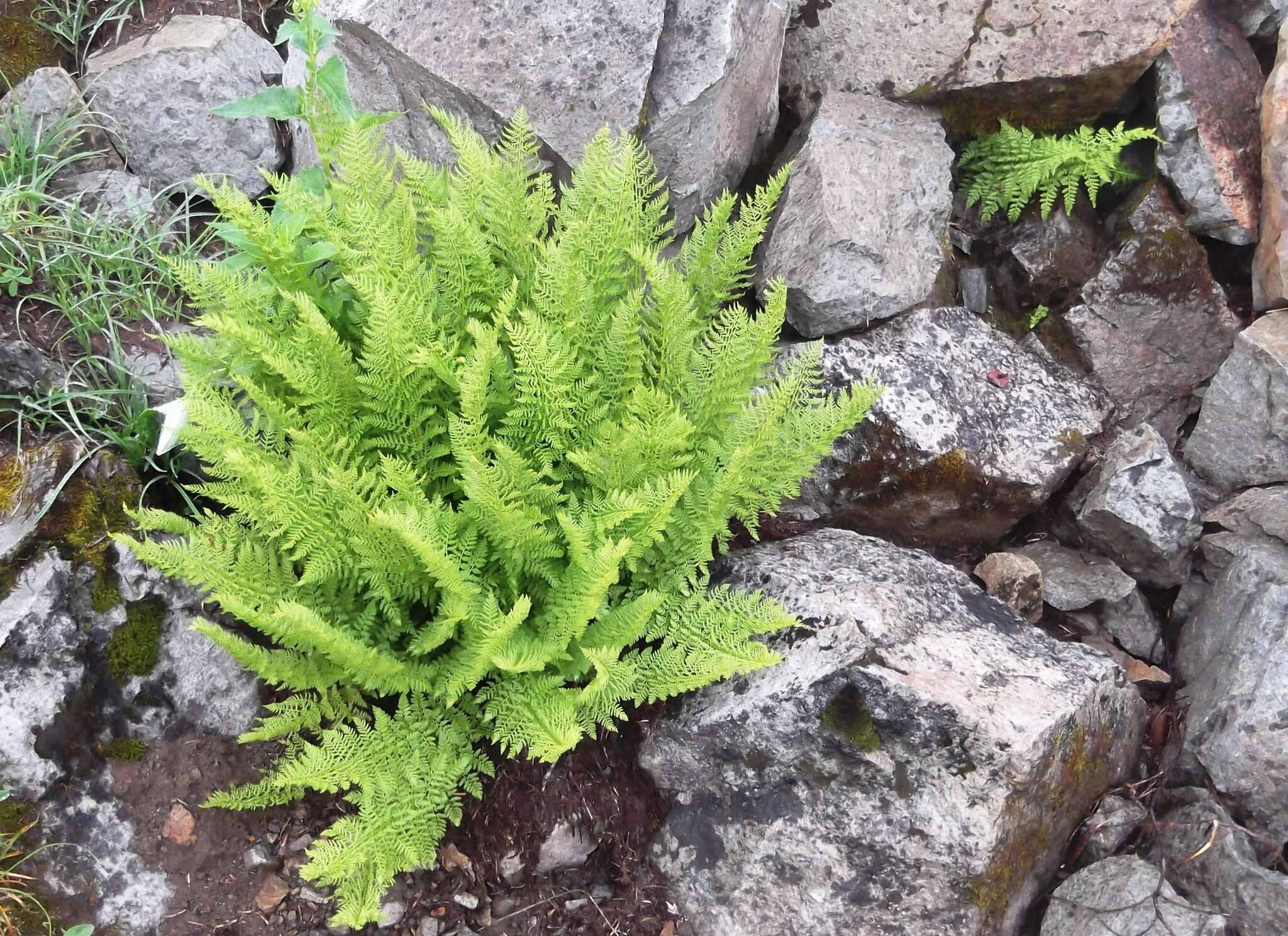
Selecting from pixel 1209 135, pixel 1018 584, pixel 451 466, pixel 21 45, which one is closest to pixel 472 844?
pixel 451 466

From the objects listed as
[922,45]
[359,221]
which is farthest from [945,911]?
[922,45]

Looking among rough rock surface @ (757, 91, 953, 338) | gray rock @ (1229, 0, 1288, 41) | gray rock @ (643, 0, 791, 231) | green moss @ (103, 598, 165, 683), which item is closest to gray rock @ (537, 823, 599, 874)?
green moss @ (103, 598, 165, 683)

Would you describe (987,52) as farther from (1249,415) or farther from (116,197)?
(116,197)

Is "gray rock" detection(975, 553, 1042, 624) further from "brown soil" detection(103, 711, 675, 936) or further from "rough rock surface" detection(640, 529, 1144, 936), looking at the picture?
"brown soil" detection(103, 711, 675, 936)

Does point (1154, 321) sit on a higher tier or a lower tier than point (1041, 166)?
lower

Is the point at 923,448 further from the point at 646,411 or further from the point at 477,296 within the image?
the point at 477,296
